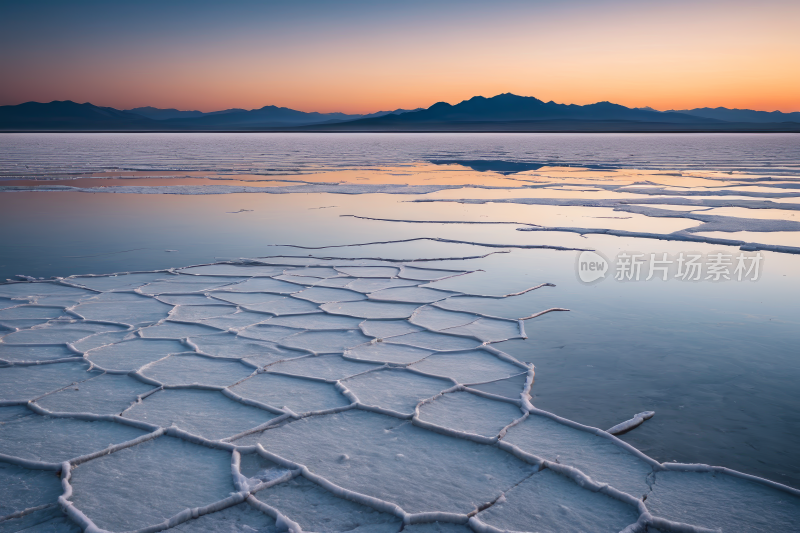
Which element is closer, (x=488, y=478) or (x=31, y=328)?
(x=488, y=478)

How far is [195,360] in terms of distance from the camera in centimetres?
315

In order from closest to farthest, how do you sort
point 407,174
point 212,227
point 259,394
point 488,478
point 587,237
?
point 488,478 → point 259,394 → point 587,237 → point 212,227 → point 407,174

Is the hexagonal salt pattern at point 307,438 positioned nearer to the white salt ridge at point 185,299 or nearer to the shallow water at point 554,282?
the shallow water at point 554,282

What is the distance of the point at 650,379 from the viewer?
2.92 m

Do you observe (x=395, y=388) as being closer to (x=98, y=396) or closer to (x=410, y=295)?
(x=98, y=396)

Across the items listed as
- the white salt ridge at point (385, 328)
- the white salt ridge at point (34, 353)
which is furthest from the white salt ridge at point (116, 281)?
the white salt ridge at point (385, 328)

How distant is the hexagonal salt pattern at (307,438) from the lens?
6.05 ft

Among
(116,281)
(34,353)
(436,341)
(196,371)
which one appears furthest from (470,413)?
(116,281)

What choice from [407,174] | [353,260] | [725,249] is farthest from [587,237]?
[407,174]

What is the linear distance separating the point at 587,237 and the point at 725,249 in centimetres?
136

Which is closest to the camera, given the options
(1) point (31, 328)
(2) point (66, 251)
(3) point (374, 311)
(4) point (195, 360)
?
(4) point (195, 360)

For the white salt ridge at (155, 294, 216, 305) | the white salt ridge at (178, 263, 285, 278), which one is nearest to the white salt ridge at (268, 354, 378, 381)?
the white salt ridge at (155, 294, 216, 305)

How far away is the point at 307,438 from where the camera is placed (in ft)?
7.62

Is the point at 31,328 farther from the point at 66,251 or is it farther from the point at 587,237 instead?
the point at 587,237
